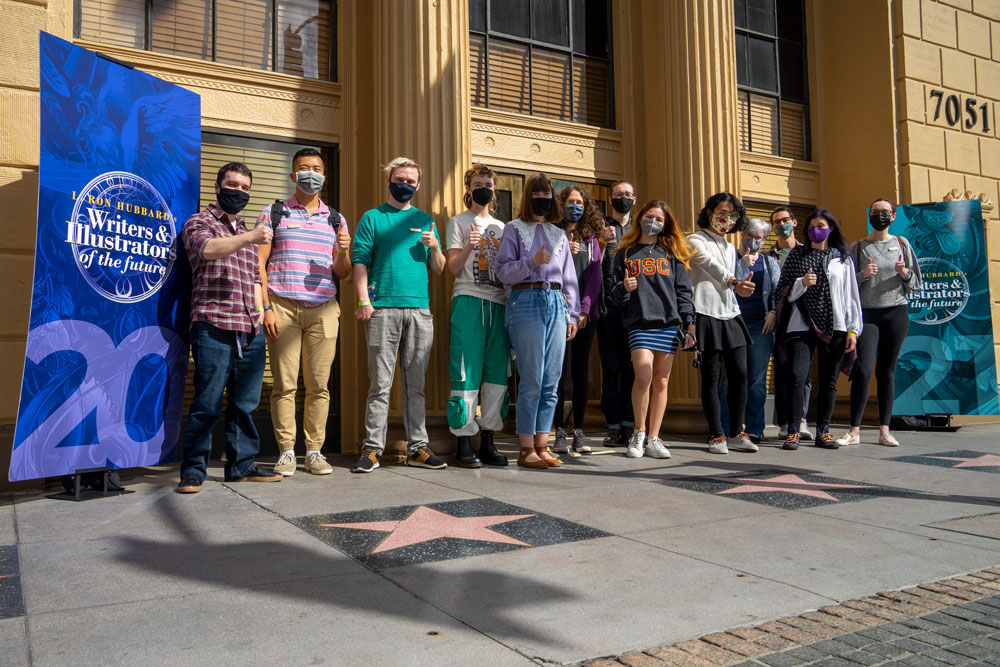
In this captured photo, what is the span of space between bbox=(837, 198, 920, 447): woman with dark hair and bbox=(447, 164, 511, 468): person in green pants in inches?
131

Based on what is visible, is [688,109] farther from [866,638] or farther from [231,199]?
[866,638]

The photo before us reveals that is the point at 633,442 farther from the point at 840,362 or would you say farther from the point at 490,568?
the point at 490,568

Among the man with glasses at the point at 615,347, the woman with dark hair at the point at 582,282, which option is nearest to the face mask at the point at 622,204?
the man with glasses at the point at 615,347

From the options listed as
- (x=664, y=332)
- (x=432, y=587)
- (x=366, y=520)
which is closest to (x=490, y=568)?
(x=432, y=587)

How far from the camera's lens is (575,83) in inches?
318

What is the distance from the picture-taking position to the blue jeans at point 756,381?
23.7ft

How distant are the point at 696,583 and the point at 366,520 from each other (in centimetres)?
167

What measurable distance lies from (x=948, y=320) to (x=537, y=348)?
201 inches

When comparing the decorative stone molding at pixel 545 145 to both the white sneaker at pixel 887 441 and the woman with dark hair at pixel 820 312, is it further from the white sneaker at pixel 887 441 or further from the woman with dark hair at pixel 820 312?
the white sneaker at pixel 887 441

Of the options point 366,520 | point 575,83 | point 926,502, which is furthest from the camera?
point 575,83

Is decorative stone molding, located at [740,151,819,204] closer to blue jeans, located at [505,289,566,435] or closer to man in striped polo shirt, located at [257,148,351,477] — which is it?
blue jeans, located at [505,289,566,435]

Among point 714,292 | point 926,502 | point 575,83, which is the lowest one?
A: point 926,502

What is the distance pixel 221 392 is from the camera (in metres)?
4.88

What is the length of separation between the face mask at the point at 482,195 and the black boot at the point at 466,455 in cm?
171
